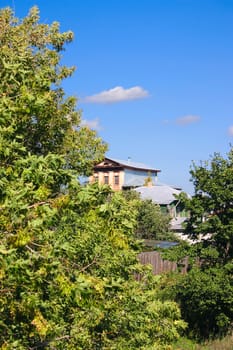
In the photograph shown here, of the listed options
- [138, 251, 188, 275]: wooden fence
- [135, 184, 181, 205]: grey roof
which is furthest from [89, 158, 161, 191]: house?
[138, 251, 188, 275]: wooden fence

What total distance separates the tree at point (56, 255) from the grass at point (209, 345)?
727cm

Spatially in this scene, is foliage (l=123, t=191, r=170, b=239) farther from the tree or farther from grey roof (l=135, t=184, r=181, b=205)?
the tree

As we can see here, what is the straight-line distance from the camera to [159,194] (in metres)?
63.9

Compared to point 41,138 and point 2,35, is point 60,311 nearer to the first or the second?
point 41,138

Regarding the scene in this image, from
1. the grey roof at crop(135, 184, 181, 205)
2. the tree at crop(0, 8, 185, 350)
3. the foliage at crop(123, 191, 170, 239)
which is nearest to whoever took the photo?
the tree at crop(0, 8, 185, 350)

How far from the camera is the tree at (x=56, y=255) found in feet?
16.2

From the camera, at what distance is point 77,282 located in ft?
16.4

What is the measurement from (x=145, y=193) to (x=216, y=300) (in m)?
48.3

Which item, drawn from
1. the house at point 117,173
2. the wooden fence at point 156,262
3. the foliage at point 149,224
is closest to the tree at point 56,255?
the wooden fence at point 156,262

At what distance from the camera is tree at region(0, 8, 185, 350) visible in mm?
4934

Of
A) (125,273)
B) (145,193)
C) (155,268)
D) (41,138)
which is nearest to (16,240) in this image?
(125,273)

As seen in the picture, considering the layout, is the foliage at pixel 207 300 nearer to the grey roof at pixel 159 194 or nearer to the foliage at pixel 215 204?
the foliage at pixel 215 204

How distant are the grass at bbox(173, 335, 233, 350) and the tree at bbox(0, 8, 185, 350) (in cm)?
727

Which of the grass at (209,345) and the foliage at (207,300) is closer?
the grass at (209,345)
